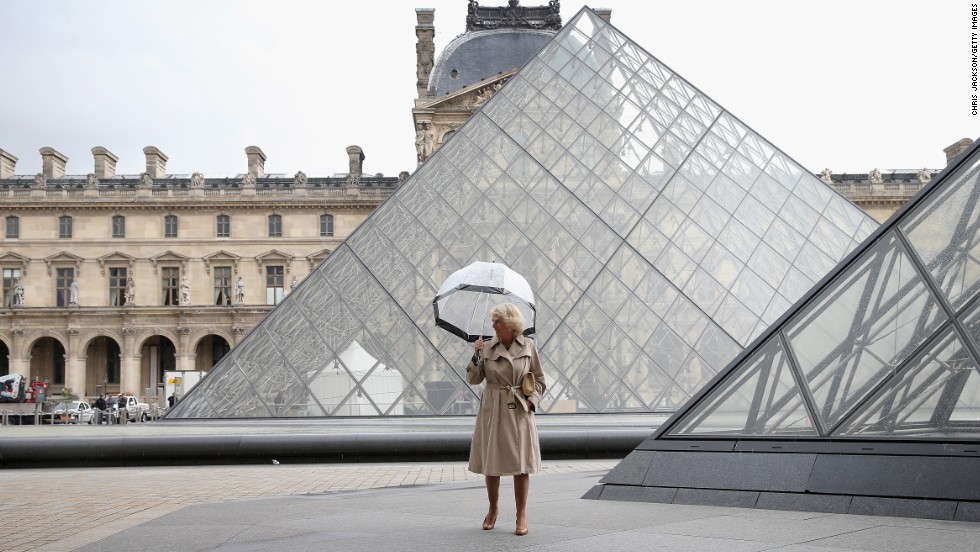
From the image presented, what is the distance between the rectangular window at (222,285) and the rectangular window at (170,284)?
6.08ft

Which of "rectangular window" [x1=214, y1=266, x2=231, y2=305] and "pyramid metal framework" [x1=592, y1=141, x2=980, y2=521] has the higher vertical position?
"rectangular window" [x1=214, y1=266, x2=231, y2=305]

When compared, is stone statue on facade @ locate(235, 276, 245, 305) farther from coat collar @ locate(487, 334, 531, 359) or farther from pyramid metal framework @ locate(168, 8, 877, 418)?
coat collar @ locate(487, 334, 531, 359)

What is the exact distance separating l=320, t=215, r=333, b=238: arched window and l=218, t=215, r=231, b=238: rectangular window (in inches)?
182

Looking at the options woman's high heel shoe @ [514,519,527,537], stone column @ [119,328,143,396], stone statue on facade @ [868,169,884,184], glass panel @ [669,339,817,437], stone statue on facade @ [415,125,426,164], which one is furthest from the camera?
stone statue on facade @ [868,169,884,184]

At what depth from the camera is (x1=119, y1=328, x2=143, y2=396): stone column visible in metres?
50.5

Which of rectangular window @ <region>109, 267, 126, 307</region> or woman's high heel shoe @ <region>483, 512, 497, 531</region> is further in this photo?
rectangular window @ <region>109, 267, 126, 307</region>

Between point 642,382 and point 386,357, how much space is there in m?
3.46

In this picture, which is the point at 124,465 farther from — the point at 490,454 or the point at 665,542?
the point at 665,542

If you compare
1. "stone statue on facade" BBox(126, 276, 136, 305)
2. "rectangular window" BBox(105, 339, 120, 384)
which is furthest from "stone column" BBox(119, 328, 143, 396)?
"rectangular window" BBox(105, 339, 120, 384)

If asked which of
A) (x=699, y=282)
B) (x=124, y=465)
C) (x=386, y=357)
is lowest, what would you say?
(x=124, y=465)

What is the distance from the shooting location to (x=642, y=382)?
1405 centimetres

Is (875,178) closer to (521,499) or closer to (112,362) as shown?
(112,362)

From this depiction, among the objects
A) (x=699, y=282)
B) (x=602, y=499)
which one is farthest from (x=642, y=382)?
(x=602, y=499)

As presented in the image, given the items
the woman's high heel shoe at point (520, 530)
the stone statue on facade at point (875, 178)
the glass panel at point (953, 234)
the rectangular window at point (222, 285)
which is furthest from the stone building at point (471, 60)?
the woman's high heel shoe at point (520, 530)
